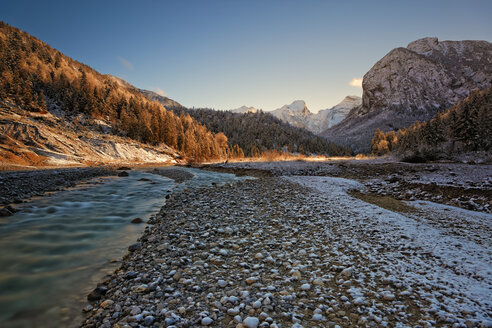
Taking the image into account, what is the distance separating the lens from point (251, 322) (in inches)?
112

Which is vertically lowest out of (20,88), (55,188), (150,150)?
(55,188)

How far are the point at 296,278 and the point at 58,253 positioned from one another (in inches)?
264

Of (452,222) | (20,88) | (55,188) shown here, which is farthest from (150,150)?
(452,222)

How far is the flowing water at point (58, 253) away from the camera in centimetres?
368

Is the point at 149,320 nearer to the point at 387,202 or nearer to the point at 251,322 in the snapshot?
the point at 251,322

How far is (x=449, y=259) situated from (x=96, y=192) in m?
18.0

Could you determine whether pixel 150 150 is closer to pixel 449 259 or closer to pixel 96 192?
pixel 96 192

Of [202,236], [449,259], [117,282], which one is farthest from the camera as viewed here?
[202,236]

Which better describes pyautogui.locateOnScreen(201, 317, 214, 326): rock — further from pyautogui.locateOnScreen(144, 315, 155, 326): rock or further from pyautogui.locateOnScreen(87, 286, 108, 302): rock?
pyautogui.locateOnScreen(87, 286, 108, 302): rock

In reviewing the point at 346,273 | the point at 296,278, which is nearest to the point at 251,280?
the point at 296,278

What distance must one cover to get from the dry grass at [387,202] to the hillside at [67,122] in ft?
121

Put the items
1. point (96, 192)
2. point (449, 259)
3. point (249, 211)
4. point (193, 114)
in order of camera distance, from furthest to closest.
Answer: point (193, 114) → point (96, 192) → point (249, 211) → point (449, 259)

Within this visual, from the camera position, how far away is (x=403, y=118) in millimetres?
193125

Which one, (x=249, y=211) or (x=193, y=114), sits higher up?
(x=193, y=114)
